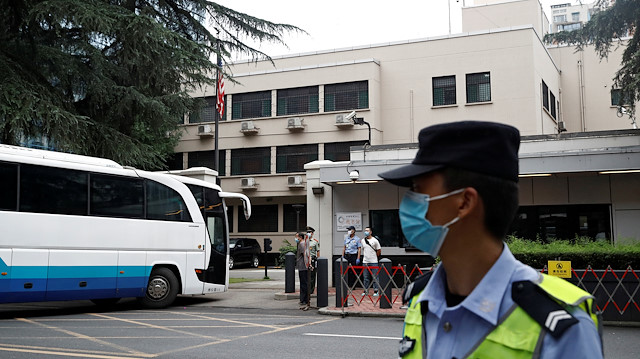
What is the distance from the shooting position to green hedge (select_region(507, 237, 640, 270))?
12.7 metres

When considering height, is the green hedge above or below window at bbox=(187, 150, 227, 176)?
below

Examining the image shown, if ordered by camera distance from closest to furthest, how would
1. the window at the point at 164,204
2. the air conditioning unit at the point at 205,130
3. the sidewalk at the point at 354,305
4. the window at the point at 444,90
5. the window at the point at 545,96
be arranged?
the sidewalk at the point at 354,305 → the window at the point at 164,204 → the window at the point at 545,96 → the window at the point at 444,90 → the air conditioning unit at the point at 205,130

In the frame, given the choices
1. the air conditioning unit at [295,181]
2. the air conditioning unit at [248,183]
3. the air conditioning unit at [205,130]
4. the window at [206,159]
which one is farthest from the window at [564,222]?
the air conditioning unit at [205,130]

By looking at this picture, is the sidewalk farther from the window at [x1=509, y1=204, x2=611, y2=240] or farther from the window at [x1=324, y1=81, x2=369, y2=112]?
the window at [x1=324, y1=81, x2=369, y2=112]

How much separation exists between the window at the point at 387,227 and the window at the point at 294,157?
17.9 meters

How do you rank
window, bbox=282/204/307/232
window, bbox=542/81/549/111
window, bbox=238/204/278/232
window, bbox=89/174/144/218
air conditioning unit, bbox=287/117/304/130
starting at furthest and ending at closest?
window, bbox=238/204/278/232
window, bbox=282/204/307/232
air conditioning unit, bbox=287/117/304/130
window, bbox=542/81/549/111
window, bbox=89/174/144/218

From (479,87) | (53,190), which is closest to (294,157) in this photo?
(479,87)

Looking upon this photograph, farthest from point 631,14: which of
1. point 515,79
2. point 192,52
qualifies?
point 515,79

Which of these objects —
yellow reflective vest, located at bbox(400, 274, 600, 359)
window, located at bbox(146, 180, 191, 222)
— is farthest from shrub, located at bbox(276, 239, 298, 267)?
yellow reflective vest, located at bbox(400, 274, 600, 359)

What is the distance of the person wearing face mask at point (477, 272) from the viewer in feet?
5.17

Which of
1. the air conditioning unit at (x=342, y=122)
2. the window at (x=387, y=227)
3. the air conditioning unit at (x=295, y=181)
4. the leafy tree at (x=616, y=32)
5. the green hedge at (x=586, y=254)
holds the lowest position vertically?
the green hedge at (x=586, y=254)

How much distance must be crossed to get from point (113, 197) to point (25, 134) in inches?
145

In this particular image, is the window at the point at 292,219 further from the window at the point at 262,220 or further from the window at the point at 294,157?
the window at the point at 294,157

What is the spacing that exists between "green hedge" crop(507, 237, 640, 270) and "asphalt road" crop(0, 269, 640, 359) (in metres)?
1.48
